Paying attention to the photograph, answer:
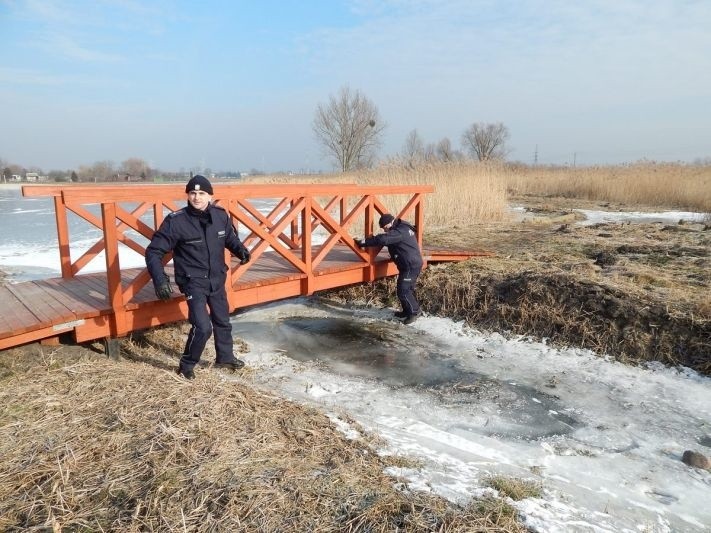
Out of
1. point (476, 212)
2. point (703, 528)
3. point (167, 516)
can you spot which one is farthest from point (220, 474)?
point (476, 212)

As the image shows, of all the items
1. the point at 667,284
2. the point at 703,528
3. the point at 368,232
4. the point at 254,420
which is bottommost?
the point at 703,528

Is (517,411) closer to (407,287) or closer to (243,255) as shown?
(407,287)

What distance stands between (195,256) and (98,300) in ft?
4.29

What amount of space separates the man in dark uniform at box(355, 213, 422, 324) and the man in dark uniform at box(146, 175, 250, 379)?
246cm

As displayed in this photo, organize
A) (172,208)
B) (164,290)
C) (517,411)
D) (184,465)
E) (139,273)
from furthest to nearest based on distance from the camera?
1. (172,208)
2. (139,273)
3. (517,411)
4. (164,290)
5. (184,465)

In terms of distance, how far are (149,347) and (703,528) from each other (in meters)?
5.00

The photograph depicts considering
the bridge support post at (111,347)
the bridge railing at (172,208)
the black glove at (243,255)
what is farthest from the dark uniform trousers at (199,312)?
the bridge support post at (111,347)

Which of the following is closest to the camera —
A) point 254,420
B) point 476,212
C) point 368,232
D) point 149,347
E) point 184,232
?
point 254,420

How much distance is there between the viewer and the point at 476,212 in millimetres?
13125

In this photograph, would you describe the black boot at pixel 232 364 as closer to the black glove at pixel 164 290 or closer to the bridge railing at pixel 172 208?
the bridge railing at pixel 172 208

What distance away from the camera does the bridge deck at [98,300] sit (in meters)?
3.96

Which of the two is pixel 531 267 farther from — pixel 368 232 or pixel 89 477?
pixel 89 477

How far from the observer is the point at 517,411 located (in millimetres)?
3975

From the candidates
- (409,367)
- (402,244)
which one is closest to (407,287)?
(402,244)
